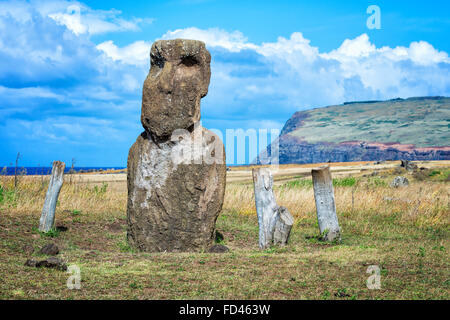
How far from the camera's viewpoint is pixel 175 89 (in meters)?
10.0

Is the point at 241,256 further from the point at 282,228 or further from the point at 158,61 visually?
the point at 158,61

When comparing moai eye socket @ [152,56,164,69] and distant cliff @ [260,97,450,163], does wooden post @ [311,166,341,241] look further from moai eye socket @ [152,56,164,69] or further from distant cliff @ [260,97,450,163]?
distant cliff @ [260,97,450,163]

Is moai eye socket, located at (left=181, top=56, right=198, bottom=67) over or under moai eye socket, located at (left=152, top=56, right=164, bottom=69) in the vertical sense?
under

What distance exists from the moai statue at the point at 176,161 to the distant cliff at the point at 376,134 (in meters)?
96.4

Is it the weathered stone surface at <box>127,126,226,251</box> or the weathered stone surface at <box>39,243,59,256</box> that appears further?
the weathered stone surface at <box>127,126,226,251</box>

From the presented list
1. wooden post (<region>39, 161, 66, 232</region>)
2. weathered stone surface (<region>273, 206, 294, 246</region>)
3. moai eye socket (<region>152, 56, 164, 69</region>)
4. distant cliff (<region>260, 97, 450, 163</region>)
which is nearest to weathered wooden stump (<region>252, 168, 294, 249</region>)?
weathered stone surface (<region>273, 206, 294, 246</region>)

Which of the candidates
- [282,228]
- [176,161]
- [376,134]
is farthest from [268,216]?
[376,134]

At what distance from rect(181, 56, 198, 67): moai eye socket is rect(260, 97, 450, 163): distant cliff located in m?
96.6

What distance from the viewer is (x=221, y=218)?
49.8ft

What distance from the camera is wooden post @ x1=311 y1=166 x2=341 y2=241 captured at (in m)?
11.6

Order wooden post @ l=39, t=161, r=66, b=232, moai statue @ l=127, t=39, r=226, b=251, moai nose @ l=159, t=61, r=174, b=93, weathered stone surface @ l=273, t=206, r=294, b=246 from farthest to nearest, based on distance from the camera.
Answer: wooden post @ l=39, t=161, r=66, b=232 → weathered stone surface @ l=273, t=206, r=294, b=246 → moai statue @ l=127, t=39, r=226, b=251 → moai nose @ l=159, t=61, r=174, b=93

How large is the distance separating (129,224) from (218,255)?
2.54 meters
